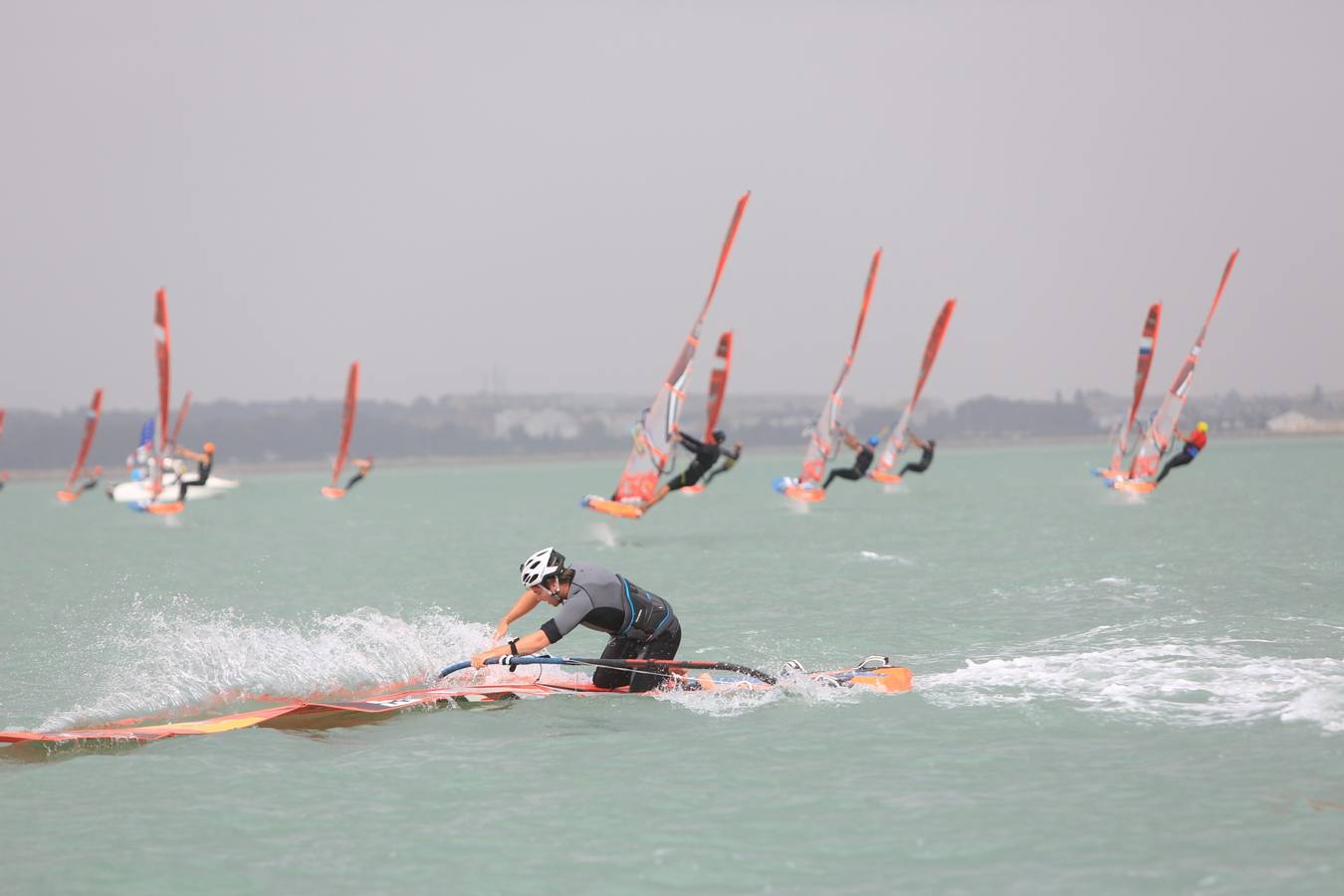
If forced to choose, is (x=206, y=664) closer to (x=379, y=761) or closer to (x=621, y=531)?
(x=379, y=761)

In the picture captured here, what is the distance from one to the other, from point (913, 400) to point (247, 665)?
35004mm

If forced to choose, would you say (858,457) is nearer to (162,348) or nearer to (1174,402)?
(1174,402)

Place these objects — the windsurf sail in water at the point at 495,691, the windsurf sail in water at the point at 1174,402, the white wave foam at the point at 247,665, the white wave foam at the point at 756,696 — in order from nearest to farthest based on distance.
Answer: the windsurf sail in water at the point at 495,691 → the white wave foam at the point at 756,696 → the white wave foam at the point at 247,665 → the windsurf sail in water at the point at 1174,402

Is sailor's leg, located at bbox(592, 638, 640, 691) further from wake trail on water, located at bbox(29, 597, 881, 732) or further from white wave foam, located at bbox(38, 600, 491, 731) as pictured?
white wave foam, located at bbox(38, 600, 491, 731)

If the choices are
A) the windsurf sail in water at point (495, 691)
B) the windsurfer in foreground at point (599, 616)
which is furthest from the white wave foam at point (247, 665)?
the windsurfer in foreground at point (599, 616)

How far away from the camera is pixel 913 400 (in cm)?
4612

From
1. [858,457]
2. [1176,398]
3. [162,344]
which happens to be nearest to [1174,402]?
[1176,398]

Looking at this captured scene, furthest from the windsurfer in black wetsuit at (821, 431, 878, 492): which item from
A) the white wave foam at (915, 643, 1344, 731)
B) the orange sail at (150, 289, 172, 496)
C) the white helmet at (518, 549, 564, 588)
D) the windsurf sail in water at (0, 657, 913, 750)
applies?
the white helmet at (518, 549, 564, 588)

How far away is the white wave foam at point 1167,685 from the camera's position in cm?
1052

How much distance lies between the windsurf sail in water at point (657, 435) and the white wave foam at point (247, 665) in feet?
50.6

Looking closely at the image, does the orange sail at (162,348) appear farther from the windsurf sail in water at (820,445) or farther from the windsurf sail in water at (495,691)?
the windsurf sail in water at (495,691)

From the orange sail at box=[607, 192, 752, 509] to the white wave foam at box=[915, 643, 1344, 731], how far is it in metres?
19.1

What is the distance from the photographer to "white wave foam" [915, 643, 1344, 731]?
34.5 ft

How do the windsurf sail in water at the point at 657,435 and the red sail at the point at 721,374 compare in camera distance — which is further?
the red sail at the point at 721,374
